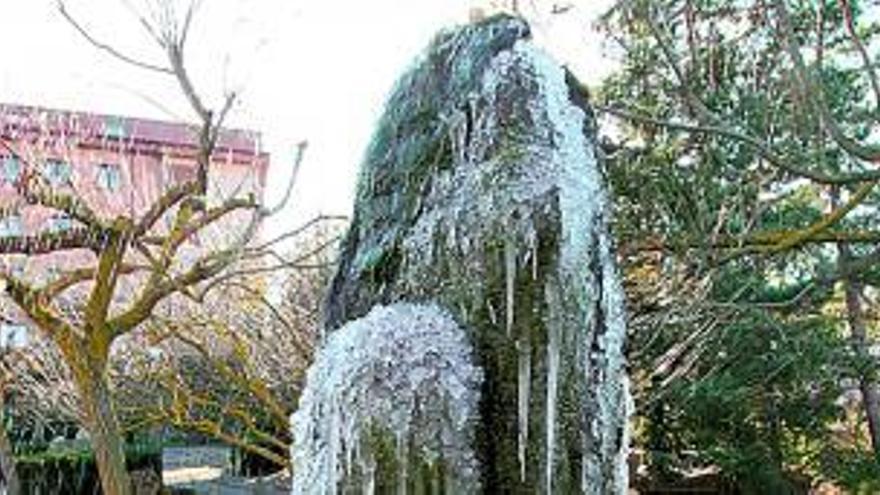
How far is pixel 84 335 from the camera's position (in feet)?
29.6

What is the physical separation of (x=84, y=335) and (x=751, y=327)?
→ 5.87m

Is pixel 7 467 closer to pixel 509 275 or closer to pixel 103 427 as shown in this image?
pixel 103 427

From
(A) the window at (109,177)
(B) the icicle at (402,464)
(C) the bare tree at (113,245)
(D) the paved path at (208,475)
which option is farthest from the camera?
(D) the paved path at (208,475)

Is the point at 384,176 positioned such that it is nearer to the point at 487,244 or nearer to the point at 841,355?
the point at 487,244

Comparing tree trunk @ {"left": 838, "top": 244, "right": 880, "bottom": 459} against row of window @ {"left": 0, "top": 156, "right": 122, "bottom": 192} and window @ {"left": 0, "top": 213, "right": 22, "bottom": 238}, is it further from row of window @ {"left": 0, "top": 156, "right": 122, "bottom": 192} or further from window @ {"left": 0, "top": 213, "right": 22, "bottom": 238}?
window @ {"left": 0, "top": 213, "right": 22, "bottom": 238}

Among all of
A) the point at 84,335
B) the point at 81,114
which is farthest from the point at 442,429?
the point at 81,114

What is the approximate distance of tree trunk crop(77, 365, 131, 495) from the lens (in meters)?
9.05

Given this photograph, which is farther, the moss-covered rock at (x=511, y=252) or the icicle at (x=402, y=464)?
the moss-covered rock at (x=511, y=252)

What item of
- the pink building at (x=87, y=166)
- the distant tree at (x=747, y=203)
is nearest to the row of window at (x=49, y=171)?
the pink building at (x=87, y=166)

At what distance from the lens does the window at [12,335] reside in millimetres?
10406

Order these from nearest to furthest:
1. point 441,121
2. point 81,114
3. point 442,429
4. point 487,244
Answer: point 442,429 → point 487,244 → point 441,121 → point 81,114

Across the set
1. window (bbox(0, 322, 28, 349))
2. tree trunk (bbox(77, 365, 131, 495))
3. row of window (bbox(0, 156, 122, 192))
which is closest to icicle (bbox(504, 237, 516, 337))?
row of window (bbox(0, 156, 122, 192))

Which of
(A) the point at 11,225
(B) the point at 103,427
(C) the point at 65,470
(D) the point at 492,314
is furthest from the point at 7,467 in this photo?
(D) the point at 492,314

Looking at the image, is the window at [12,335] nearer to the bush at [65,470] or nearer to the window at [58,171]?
the window at [58,171]
